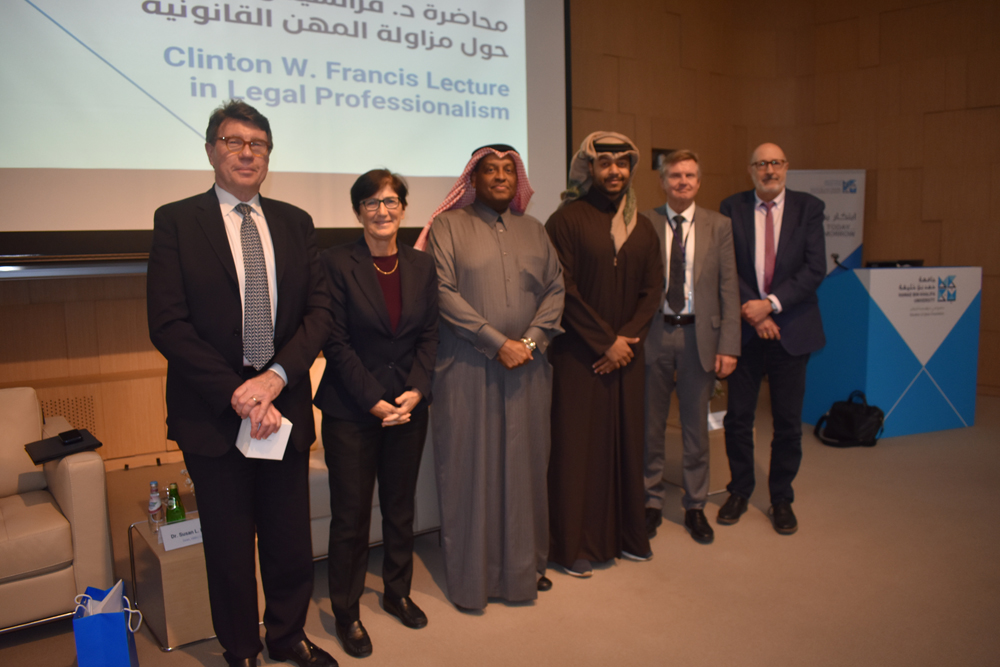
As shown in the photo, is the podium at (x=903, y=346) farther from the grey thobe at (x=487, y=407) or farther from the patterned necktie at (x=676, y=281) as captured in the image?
the grey thobe at (x=487, y=407)

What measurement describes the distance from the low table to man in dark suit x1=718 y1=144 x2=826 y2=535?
234 centimetres

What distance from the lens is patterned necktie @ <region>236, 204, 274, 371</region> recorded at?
1.97 m

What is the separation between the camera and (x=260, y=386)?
1940 mm

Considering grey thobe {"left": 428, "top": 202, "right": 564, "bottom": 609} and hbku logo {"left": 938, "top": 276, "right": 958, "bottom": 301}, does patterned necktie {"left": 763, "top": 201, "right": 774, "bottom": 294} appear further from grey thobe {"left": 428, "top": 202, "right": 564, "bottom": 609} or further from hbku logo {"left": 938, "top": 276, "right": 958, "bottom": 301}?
hbku logo {"left": 938, "top": 276, "right": 958, "bottom": 301}

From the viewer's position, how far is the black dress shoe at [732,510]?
3.37m

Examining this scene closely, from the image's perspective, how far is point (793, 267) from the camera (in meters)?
3.29

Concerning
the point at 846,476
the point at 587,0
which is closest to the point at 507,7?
the point at 587,0

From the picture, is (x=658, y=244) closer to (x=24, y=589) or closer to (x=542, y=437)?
(x=542, y=437)

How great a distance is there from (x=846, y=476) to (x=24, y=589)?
13.2 ft

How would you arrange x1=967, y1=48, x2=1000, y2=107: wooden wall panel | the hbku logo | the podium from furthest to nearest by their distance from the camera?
x1=967, y1=48, x2=1000, y2=107: wooden wall panel < the hbku logo < the podium

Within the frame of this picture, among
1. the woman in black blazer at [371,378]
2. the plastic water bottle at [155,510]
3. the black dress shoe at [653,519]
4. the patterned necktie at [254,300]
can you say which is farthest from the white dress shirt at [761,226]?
the plastic water bottle at [155,510]

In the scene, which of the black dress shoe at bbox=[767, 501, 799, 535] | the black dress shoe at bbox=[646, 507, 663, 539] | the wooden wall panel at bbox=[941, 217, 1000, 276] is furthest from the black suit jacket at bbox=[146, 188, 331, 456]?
the wooden wall panel at bbox=[941, 217, 1000, 276]

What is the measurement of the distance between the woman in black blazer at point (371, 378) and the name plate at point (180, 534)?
1.62ft

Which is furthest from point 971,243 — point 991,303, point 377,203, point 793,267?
point 377,203
